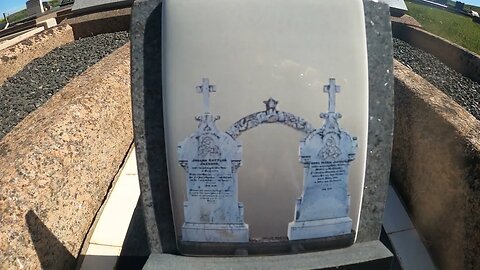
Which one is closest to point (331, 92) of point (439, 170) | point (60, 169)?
point (439, 170)

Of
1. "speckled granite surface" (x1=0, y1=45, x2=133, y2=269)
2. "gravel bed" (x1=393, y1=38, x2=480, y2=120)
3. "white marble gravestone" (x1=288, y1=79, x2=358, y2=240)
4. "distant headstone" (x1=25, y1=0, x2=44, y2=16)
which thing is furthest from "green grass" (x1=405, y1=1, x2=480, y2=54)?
"distant headstone" (x1=25, y1=0, x2=44, y2=16)

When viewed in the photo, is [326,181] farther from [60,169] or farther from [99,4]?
[99,4]

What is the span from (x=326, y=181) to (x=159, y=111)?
99 cm

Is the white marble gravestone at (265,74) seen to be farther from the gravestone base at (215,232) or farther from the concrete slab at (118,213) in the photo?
the concrete slab at (118,213)

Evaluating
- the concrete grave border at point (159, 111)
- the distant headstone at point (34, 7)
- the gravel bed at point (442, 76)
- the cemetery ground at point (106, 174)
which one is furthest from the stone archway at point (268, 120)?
the distant headstone at point (34, 7)

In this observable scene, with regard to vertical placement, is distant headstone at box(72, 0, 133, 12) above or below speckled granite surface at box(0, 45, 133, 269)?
above

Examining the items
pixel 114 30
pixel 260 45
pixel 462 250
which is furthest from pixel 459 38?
pixel 260 45

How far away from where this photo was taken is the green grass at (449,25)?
12815 millimetres

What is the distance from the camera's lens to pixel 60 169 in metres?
3.02

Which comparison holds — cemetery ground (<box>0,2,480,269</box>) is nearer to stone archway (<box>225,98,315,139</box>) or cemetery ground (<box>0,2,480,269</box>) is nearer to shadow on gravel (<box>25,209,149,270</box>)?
shadow on gravel (<box>25,209,149,270</box>)

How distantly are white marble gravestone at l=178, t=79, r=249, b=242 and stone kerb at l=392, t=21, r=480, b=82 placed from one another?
219 inches

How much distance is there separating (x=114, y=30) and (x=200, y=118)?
7.39m

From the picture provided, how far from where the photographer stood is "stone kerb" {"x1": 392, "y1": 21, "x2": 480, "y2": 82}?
6.51m

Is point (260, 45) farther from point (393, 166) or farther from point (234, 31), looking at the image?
point (393, 166)
